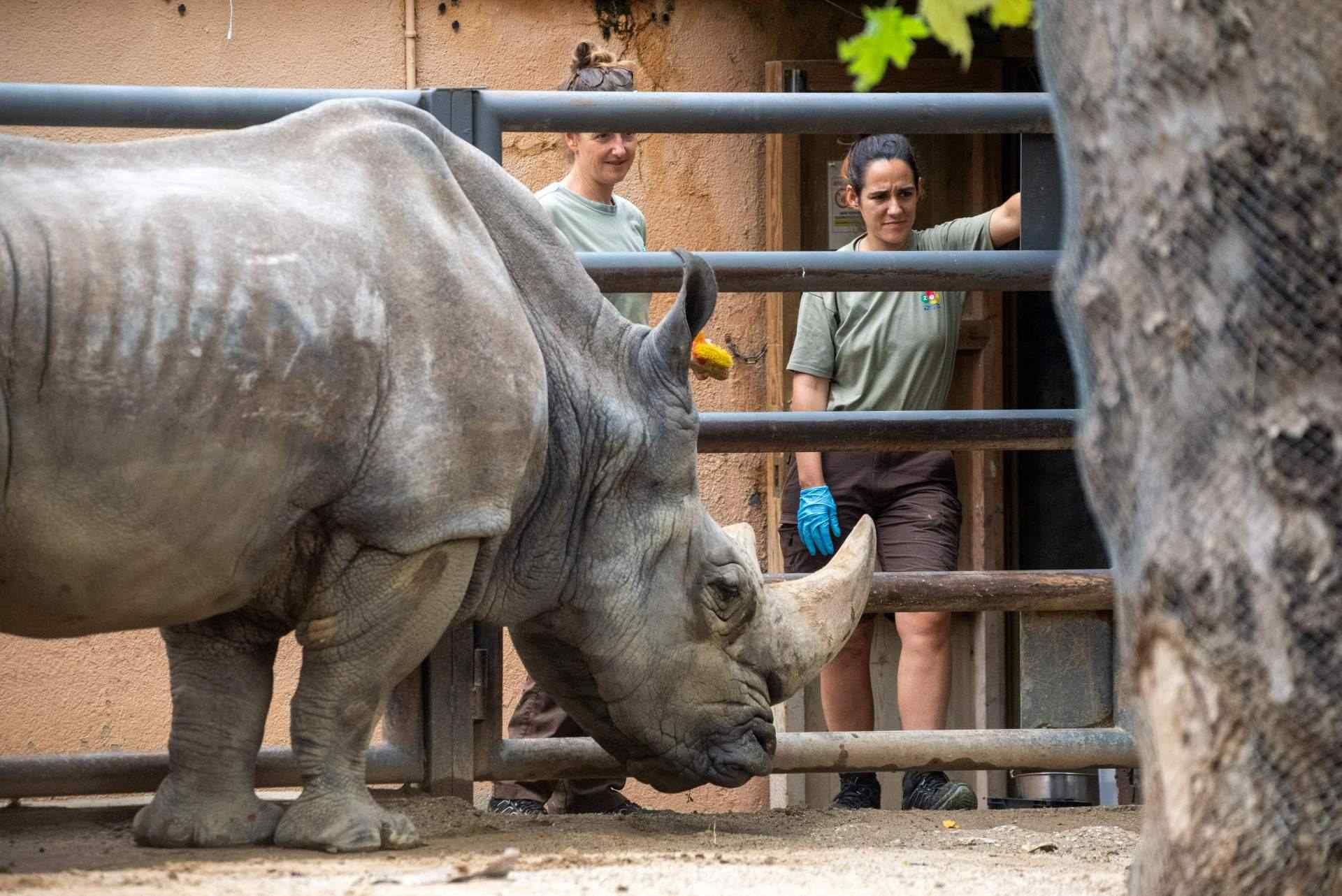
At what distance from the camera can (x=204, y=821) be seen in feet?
12.3

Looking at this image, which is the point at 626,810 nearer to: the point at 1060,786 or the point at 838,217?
the point at 1060,786

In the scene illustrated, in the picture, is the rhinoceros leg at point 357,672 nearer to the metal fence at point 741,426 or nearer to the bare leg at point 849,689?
the metal fence at point 741,426

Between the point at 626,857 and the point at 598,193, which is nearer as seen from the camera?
the point at 626,857

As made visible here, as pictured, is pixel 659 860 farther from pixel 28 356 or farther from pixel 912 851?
pixel 28 356

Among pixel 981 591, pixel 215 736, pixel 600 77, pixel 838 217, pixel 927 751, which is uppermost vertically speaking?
pixel 600 77

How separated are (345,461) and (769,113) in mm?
1659

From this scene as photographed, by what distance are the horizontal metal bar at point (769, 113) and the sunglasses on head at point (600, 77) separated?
2.18 feet

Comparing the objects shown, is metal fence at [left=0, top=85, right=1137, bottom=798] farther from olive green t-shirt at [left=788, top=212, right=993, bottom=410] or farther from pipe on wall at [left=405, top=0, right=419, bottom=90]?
pipe on wall at [left=405, top=0, right=419, bottom=90]

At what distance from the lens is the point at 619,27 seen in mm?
7375

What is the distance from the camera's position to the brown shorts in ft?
19.2

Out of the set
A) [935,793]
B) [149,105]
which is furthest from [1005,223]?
[149,105]

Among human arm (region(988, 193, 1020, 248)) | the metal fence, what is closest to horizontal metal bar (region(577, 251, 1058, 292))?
the metal fence

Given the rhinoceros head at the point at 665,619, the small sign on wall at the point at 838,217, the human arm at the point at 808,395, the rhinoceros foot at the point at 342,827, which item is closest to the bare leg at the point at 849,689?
the human arm at the point at 808,395

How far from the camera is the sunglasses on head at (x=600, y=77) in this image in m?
5.36
